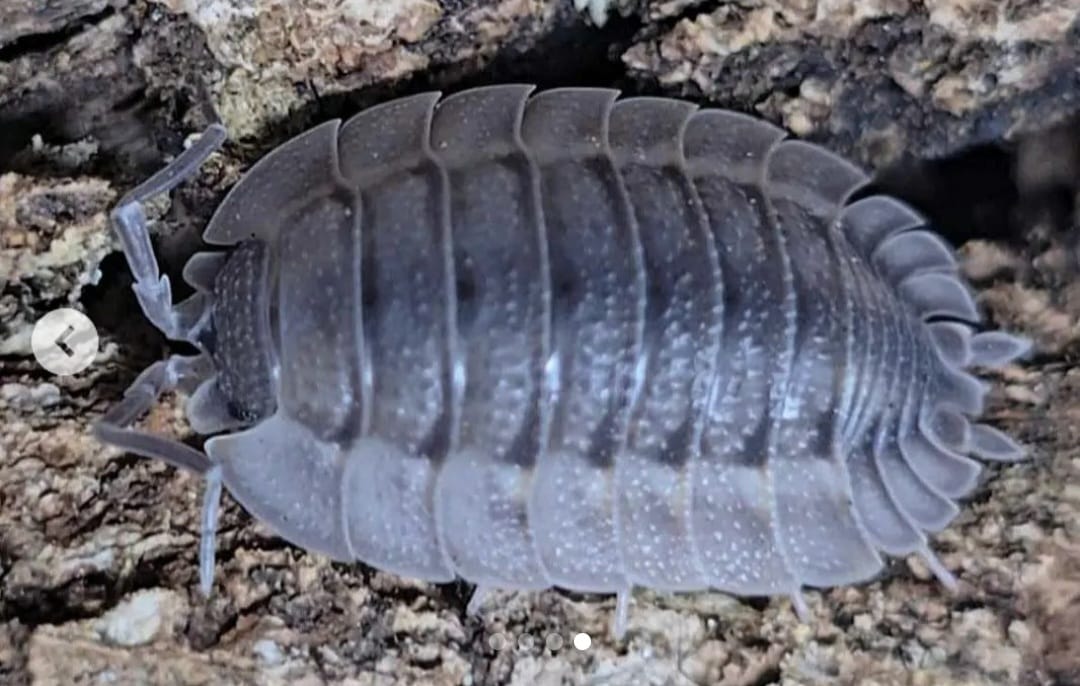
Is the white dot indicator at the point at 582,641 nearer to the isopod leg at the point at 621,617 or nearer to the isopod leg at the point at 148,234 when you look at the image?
the isopod leg at the point at 621,617

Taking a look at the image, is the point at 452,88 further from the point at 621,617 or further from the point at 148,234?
the point at 621,617

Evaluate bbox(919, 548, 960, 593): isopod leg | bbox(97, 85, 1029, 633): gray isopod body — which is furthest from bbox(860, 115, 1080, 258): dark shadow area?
bbox(919, 548, 960, 593): isopod leg

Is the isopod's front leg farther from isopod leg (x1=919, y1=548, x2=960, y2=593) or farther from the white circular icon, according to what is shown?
isopod leg (x1=919, y1=548, x2=960, y2=593)

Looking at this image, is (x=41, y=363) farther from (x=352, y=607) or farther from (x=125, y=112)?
(x=352, y=607)

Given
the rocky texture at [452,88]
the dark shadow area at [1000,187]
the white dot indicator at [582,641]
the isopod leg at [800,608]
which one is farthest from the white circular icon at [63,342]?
the dark shadow area at [1000,187]

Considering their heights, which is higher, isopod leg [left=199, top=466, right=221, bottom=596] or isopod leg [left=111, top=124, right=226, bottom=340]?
isopod leg [left=111, top=124, right=226, bottom=340]

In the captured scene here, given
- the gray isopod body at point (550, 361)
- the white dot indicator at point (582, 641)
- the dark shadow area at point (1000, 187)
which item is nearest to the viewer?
the gray isopod body at point (550, 361)
